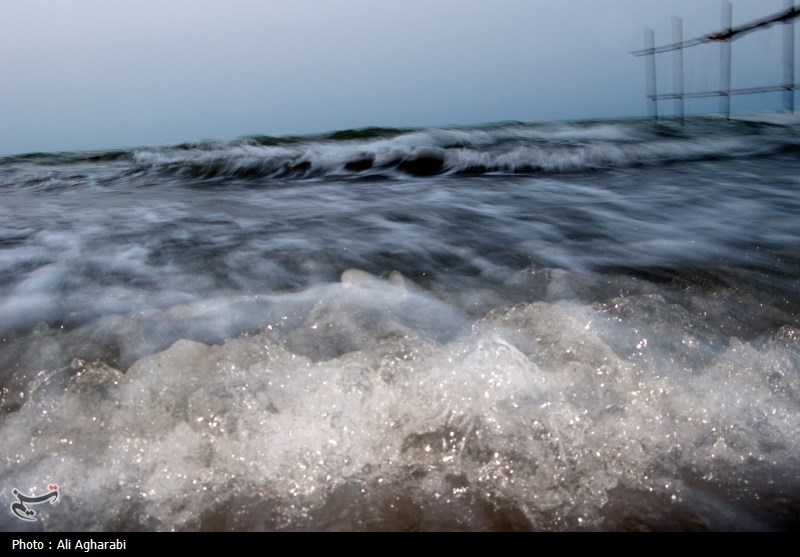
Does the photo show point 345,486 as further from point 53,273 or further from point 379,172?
point 379,172

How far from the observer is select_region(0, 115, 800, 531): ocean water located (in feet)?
4.56

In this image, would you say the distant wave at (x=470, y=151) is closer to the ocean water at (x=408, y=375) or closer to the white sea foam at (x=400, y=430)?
the ocean water at (x=408, y=375)

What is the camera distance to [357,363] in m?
1.83

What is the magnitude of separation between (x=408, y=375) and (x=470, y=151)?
8076 mm

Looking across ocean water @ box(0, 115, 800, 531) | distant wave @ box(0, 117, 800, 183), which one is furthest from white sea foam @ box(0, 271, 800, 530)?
distant wave @ box(0, 117, 800, 183)

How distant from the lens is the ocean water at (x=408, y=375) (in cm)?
139

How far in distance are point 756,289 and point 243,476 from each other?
7.81ft

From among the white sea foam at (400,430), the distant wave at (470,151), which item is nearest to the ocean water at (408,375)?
the white sea foam at (400,430)

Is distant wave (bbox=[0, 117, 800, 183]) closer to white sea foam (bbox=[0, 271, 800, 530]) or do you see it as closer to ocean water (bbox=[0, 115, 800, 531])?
ocean water (bbox=[0, 115, 800, 531])

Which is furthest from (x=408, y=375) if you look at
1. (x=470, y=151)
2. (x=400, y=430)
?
(x=470, y=151)

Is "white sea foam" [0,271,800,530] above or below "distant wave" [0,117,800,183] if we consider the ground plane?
below

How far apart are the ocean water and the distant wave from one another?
456 cm

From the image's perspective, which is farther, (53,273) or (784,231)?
(784,231)

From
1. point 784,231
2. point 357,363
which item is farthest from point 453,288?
point 784,231
